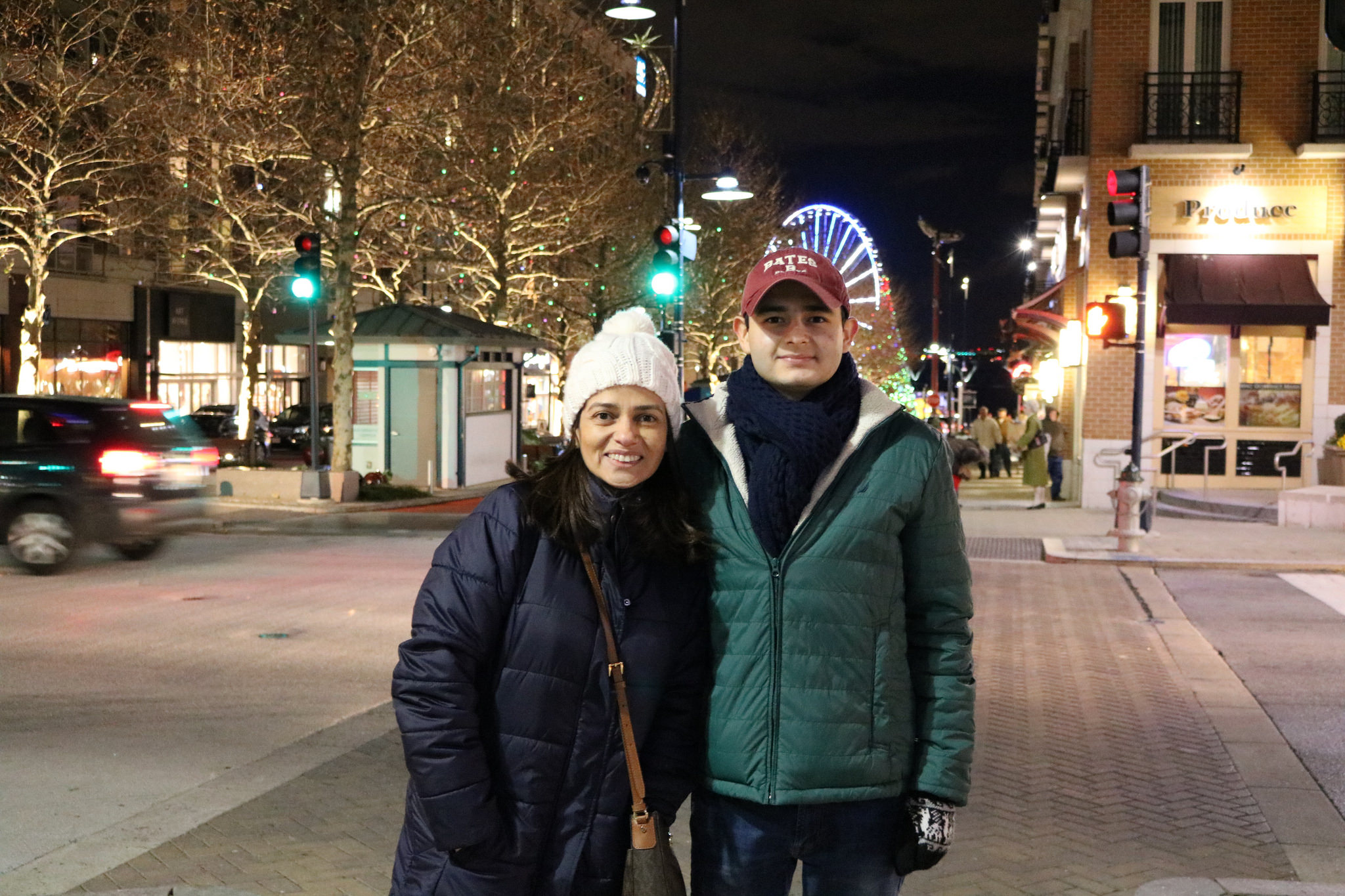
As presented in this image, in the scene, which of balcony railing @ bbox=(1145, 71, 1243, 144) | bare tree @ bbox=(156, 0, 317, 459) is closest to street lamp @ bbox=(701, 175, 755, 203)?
balcony railing @ bbox=(1145, 71, 1243, 144)

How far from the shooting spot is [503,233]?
3112 centimetres

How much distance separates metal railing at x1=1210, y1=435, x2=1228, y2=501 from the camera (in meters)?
23.6

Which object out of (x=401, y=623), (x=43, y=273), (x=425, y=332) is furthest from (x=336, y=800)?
(x=43, y=273)

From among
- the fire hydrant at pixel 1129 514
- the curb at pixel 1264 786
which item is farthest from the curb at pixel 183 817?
the fire hydrant at pixel 1129 514

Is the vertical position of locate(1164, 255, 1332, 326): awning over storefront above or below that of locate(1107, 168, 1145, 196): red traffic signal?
below

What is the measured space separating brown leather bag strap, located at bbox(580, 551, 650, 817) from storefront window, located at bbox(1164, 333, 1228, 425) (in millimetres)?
23300

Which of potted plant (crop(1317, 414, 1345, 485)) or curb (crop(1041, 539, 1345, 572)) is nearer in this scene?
curb (crop(1041, 539, 1345, 572))

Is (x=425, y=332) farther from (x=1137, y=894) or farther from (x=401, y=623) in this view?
(x=1137, y=894)

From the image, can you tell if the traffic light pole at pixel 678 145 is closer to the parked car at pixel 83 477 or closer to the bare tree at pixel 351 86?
the bare tree at pixel 351 86

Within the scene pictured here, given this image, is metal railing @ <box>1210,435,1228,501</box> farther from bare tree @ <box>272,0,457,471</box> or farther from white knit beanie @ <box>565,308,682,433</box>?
white knit beanie @ <box>565,308,682,433</box>

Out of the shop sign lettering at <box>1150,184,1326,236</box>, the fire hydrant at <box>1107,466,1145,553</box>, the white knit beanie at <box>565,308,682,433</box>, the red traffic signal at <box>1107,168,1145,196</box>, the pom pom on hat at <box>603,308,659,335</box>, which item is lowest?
the fire hydrant at <box>1107,466,1145,553</box>

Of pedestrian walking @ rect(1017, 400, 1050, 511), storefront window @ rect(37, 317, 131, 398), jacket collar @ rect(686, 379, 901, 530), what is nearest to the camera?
jacket collar @ rect(686, 379, 901, 530)

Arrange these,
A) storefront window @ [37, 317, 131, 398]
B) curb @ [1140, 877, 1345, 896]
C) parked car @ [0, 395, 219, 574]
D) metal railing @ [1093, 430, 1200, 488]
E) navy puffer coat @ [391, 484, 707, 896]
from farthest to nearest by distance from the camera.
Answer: storefront window @ [37, 317, 131, 398], metal railing @ [1093, 430, 1200, 488], parked car @ [0, 395, 219, 574], curb @ [1140, 877, 1345, 896], navy puffer coat @ [391, 484, 707, 896]

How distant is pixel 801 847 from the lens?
3039mm
